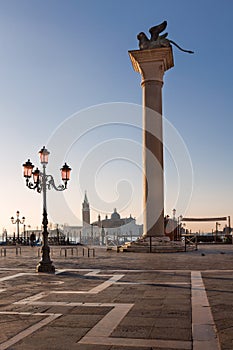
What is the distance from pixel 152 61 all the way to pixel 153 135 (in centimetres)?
431

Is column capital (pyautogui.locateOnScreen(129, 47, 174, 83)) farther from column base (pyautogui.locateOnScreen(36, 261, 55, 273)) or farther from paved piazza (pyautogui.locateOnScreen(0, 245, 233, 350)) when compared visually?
paved piazza (pyautogui.locateOnScreen(0, 245, 233, 350))

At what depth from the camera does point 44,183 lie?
15898 millimetres

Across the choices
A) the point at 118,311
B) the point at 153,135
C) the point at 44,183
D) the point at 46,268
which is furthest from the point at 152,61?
the point at 118,311

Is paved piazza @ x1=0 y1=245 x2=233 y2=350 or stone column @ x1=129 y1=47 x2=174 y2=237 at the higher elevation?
stone column @ x1=129 y1=47 x2=174 y2=237

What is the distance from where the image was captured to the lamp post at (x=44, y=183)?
49.4 ft

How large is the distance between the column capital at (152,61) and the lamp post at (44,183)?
38.0 ft

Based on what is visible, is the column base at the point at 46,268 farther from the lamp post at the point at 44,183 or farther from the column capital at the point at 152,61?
the column capital at the point at 152,61

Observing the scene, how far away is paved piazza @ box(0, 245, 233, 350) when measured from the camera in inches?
232

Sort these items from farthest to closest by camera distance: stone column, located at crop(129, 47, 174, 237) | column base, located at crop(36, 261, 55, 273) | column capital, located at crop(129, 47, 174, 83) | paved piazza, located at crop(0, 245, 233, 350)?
column capital, located at crop(129, 47, 174, 83)
stone column, located at crop(129, 47, 174, 237)
column base, located at crop(36, 261, 55, 273)
paved piazza, located at crop(0, 245, 233, 350)

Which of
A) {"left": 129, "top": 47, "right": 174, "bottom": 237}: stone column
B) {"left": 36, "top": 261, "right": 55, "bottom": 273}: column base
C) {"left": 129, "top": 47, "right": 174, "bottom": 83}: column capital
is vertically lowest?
{"left": 36, "top": 261, "right": 55, "bottom": 273}: column base

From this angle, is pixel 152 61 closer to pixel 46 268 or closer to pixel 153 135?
pixel 153 135

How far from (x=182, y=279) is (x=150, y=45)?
16901mm

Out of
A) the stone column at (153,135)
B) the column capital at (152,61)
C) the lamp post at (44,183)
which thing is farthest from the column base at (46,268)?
the column capital at (152,61)

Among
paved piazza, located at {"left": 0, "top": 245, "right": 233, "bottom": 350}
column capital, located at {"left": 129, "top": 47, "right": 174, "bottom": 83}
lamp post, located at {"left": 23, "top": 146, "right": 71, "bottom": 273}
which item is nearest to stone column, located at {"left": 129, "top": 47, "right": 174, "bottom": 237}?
column capital, located at {"left": 129, "top": 47, "right": 174, "bottom": 83}
